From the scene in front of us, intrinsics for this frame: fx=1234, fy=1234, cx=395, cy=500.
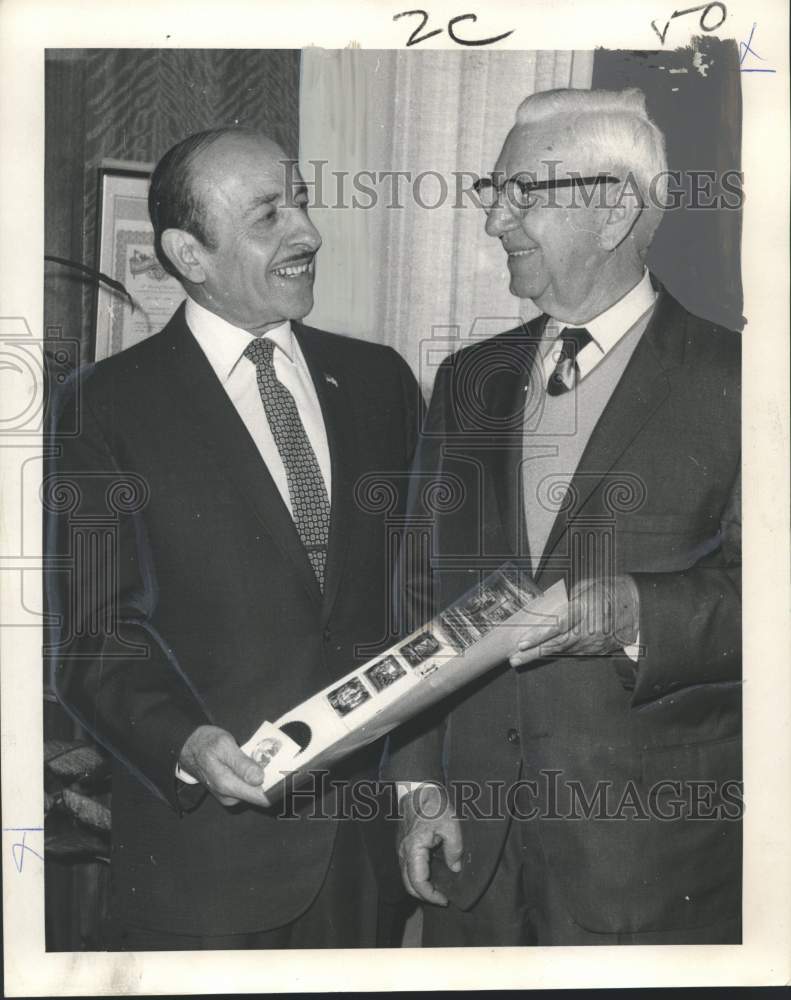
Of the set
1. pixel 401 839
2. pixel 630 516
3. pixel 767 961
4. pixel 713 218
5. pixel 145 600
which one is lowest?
pixel 767 961

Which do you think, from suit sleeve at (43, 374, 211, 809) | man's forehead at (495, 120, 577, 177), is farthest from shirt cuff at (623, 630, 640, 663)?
man's forehead at (495, 120, 577, 177)

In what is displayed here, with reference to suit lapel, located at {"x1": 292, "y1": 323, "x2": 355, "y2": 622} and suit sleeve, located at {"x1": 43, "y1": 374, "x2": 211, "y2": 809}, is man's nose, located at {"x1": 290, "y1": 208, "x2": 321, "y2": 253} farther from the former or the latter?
suit sleeve, located at {"x1": 43, "y1": 374, "x2": 211, "y2": 809}

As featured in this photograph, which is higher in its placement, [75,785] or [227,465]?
[227,465]

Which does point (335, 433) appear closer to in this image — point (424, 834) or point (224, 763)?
point (224, 763)

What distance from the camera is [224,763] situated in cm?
243

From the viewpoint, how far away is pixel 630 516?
246cm

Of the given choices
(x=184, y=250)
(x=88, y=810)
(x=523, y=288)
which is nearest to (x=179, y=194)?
(x=184, y=250)

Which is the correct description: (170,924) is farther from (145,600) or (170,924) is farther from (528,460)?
(528,460)

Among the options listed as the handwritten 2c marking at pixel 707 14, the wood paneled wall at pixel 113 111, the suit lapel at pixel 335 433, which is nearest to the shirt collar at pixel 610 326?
the suit lapel at pixel 335 433

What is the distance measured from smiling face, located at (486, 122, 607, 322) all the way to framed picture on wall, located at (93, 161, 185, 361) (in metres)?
0.67

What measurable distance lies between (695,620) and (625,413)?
440mm

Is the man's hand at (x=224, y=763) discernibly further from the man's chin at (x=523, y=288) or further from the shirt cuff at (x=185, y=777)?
the man's chin at (x=523, y=288)

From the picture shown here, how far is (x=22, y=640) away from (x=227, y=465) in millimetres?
560

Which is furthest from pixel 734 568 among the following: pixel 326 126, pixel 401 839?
pixel 326 126
